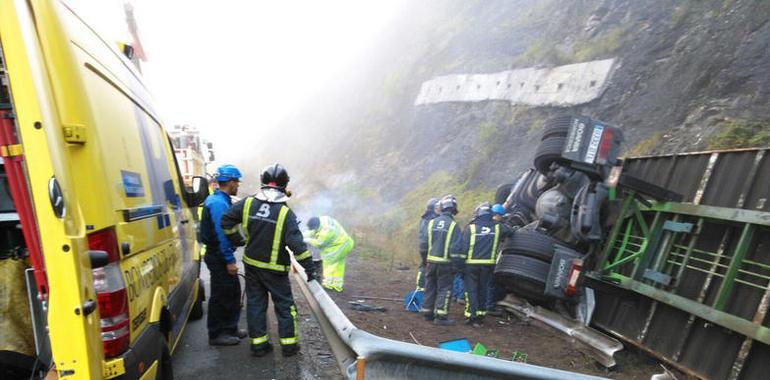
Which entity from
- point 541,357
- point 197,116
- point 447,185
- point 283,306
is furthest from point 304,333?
point 197,116

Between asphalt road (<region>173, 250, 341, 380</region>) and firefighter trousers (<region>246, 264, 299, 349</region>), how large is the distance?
168 millimetres

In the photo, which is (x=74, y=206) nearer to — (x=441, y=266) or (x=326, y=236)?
(x=441, y=266)

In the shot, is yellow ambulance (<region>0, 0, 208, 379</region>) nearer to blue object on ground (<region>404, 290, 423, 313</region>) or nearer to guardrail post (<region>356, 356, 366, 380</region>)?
guardrail post (<region>356, 356, 366, 380</region>)

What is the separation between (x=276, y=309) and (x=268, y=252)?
511 millimetres

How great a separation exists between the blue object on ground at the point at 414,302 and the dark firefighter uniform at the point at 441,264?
268 mm

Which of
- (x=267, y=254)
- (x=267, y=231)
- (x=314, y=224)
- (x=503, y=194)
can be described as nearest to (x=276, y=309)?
(x=267, y=254)

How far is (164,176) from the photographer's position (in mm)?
3611

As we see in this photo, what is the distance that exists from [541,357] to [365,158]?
14.8m

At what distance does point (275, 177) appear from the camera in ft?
13.4

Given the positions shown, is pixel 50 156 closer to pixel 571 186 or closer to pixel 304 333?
pixel 304 333

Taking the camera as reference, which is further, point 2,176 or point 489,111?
point 489,111

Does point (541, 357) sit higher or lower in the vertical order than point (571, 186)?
lower

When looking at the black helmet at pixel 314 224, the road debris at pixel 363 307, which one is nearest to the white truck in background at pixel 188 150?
the black helmet at pixel 314 224

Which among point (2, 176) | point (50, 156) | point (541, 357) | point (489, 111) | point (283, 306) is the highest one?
point (489, 111)
